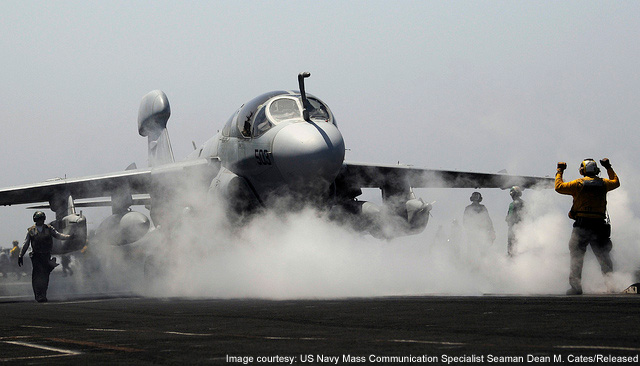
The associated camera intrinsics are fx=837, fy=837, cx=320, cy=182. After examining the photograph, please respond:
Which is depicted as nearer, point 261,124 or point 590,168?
point 590,168

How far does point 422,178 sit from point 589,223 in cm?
936

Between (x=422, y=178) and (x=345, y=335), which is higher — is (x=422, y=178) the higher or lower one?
the higher one

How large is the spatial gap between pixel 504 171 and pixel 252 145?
27.2ft

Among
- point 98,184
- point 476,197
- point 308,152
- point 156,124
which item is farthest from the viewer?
point 156,124

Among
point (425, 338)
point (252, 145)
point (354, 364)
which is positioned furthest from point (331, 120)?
point (354, 364)

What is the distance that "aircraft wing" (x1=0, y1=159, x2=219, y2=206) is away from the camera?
67.5ft

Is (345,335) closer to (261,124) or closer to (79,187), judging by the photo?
(261,124)

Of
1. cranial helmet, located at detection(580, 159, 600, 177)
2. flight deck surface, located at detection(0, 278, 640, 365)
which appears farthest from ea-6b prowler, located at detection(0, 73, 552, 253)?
flight deck surface, located at detection(0, 278, 640, 365)

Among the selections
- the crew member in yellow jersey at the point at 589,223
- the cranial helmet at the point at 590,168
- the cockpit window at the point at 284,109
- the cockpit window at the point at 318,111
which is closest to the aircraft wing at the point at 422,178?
the cockpit window at the point at 318,111

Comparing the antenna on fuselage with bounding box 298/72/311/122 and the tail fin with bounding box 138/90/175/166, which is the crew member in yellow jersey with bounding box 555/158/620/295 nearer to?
the antenna on fuselage with bounding box 298/72/311/122

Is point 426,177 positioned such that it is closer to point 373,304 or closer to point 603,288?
point 603,288

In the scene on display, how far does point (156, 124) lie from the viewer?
29156 mm

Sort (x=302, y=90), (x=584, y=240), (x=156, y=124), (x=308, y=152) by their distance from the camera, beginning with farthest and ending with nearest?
1. (x=156, y=124)
2. (x=302, y=90)
3. (x=308, y=152)
4. (x=584, y=240)

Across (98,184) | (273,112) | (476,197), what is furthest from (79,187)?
(476,197)
